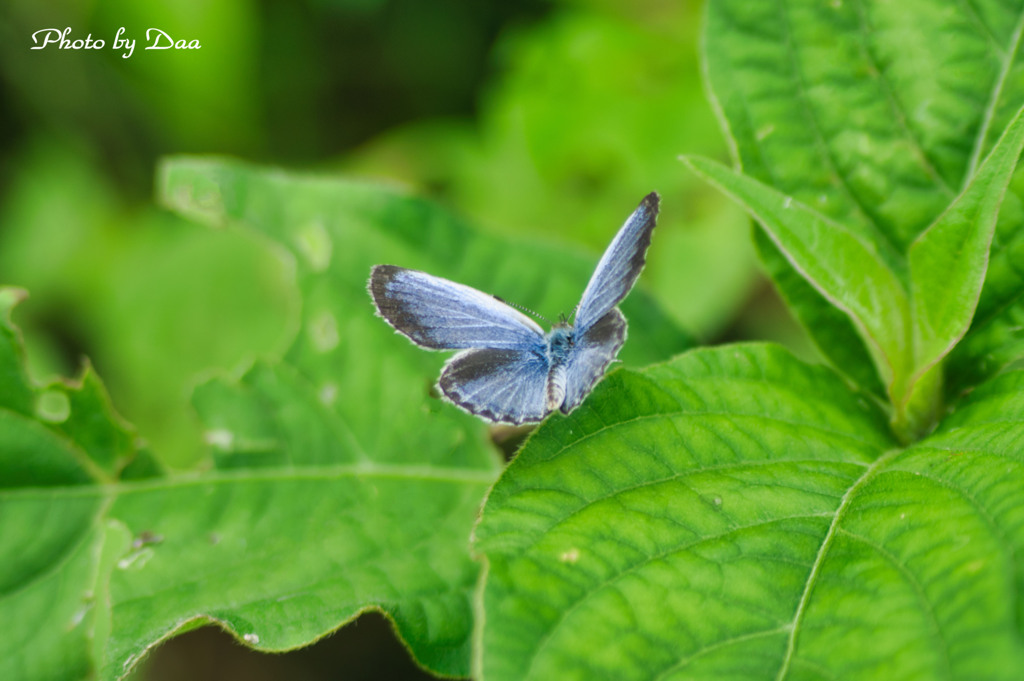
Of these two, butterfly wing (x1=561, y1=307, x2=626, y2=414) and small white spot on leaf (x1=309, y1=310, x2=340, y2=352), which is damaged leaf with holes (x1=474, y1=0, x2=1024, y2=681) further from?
small white spot on leaf (x1=309, y1=310, x2=340, y2=352)

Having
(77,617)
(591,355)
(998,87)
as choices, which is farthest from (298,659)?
(998,87)

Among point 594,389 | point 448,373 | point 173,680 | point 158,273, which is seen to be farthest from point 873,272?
point 158,273

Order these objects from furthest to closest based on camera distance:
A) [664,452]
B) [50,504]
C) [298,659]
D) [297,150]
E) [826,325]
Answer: [297,150] < [298,659] < [50,504] < [826,325] < [664,452]

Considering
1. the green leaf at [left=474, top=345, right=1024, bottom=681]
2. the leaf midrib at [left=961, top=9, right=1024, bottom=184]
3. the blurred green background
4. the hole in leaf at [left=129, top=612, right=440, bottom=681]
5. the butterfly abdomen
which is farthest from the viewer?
the blurred green background

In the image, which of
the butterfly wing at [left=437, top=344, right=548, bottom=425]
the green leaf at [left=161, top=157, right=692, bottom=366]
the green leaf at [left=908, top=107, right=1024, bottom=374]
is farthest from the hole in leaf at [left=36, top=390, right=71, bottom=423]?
the green leaf at [left=908, top=107, right=1024, bottom=374]

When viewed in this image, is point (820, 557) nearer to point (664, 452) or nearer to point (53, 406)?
point (664, 452)
